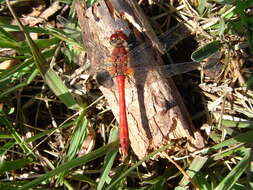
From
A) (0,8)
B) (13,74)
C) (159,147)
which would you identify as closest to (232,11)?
(159,147)

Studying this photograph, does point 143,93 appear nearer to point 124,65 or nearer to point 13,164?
point 124,65

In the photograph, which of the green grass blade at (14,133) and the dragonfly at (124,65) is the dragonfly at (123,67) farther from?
the green grass blade at (14,133)

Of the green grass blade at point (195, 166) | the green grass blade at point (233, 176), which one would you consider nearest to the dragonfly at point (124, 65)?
the green grass blade at point (195, 166)

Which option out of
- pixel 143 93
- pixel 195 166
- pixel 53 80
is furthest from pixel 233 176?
pixel 53 80

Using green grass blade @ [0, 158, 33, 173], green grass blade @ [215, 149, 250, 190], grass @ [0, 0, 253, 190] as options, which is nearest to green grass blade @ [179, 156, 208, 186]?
grass @ [0, 0, 253, 190]

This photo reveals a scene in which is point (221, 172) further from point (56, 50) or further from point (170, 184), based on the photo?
point (56, 50)
